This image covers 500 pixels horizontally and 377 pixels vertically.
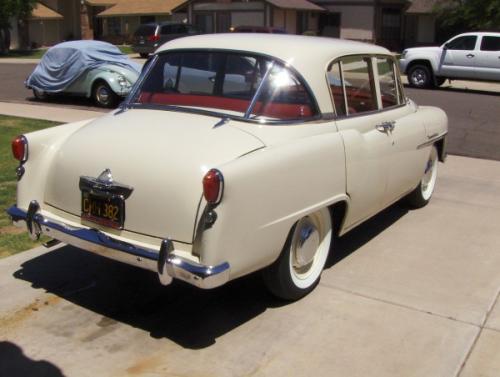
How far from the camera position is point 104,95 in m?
14.2

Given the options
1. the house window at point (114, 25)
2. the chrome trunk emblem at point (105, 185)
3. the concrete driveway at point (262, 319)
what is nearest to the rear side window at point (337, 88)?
the concrete driveway at point (262, 319)

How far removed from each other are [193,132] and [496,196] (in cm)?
452

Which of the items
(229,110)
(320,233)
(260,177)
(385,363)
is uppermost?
(229,110)

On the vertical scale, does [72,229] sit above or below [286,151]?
below

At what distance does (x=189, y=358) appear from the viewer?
3711 mm

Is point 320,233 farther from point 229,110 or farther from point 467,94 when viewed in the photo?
point 467,94

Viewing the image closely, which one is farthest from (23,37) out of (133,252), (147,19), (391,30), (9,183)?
(133,252)

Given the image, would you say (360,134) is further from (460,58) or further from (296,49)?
(460,58)

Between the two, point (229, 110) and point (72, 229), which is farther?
point (229, 110)

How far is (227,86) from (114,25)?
46.2 m

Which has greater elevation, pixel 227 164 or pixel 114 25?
pixel 114 25

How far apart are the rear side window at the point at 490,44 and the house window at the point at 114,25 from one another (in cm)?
3376

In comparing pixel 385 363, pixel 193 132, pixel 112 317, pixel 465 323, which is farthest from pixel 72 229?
pixel 465 323

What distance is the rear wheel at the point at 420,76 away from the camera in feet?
66.4
